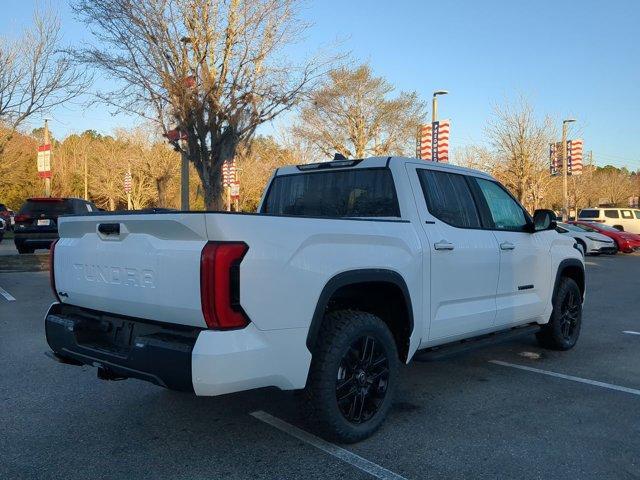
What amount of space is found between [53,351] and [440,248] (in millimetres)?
2806

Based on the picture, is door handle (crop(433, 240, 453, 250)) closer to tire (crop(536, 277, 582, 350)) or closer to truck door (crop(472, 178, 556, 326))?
truck door (crop(472, 178, 556, 326))

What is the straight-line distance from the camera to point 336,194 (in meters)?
4.79

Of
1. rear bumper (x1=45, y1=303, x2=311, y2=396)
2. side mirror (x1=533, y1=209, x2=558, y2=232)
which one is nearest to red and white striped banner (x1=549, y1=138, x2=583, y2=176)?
side mirror (x1=533, y1=209, x2=558, y2=232)

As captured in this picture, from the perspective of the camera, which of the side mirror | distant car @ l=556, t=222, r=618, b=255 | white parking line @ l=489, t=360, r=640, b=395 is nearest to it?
white parking line @ l=489, t=360, r=640, b=395

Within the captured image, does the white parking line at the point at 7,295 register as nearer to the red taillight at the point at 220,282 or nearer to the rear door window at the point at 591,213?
the red taillight at the point at 220,282

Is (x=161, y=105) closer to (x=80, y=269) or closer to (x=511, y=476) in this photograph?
(x=80, y=269)

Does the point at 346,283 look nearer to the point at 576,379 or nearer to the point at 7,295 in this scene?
the point at 576,379

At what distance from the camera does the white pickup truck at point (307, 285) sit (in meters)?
3.02

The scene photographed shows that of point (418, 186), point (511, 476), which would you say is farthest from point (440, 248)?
point (511, 476)

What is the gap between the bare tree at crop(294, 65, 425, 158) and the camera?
3997 cm

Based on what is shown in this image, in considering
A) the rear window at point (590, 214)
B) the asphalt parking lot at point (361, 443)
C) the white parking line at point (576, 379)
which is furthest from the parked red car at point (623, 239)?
the white parking line at point (576, 379)

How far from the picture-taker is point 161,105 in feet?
52.1

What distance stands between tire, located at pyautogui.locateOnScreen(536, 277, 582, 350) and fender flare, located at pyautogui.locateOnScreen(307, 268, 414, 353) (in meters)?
2.74

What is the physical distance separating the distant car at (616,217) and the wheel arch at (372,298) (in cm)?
2875
